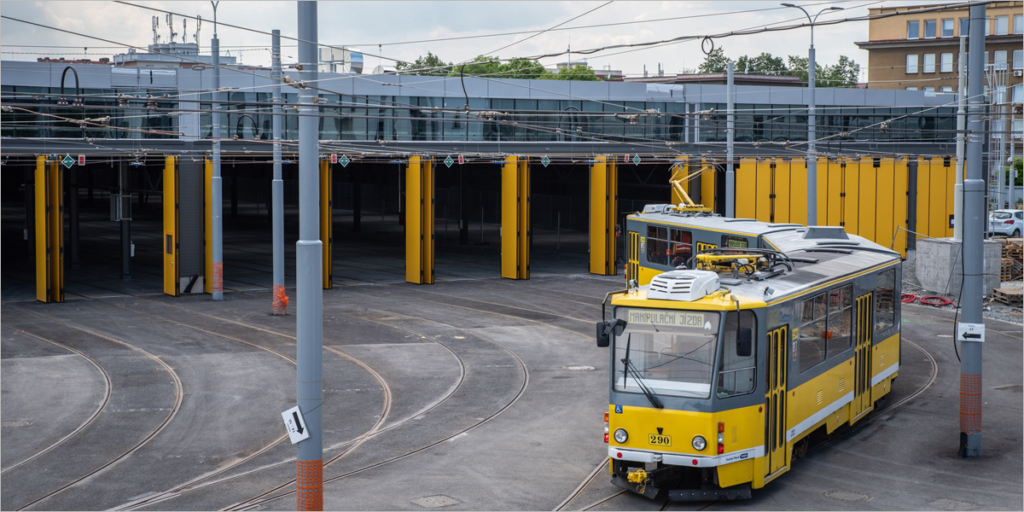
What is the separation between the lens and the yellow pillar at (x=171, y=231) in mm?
33656

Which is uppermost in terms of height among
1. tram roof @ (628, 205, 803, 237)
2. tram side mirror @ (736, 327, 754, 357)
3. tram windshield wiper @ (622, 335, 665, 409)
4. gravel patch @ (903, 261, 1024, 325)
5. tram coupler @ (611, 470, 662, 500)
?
tram roof @ (628, 205, 803, 237)

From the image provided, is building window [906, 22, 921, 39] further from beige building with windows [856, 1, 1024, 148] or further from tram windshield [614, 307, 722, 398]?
tram windshield [614, 307, 722, 398]

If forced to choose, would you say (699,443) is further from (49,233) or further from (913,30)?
(913,30)

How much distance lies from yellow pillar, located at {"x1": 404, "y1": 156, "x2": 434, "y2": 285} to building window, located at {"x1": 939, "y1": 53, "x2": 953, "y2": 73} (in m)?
63.0

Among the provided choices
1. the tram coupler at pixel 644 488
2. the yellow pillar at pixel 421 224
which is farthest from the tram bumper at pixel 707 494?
the yellow pillar at pixel 421 224

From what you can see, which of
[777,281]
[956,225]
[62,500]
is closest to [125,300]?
[62,500]

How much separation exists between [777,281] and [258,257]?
3554cm

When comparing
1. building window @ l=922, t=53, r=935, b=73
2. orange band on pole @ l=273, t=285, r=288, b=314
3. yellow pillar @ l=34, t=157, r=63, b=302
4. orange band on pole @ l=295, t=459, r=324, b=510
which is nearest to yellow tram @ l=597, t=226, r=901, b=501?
orange band on pole @ l=295, t=459, r=324, b=510

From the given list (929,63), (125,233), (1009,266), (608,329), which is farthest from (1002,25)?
(608,329)

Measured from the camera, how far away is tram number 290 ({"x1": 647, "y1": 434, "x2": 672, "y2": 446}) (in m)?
12.6

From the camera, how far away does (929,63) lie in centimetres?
8719

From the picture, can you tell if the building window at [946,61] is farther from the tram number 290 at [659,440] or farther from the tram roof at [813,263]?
the tram number 290 at [659,440]

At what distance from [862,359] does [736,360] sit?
5065mm

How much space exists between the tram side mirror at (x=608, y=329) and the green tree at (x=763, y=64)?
118721 mm
